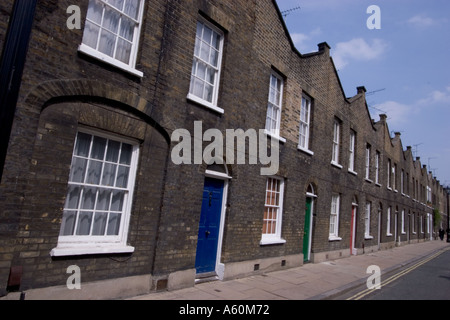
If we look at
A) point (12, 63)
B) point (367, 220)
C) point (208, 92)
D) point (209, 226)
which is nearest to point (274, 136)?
point (208, 92)

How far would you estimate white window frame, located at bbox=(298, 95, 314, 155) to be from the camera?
1141 cm

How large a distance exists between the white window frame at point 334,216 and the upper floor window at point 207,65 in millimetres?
8775

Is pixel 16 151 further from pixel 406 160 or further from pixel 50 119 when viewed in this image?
pixel 406 160

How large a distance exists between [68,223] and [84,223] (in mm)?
270

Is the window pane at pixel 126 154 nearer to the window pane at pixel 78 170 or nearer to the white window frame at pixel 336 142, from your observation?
the window pane at pixel 78 170

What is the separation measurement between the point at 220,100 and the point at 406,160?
85.1ft

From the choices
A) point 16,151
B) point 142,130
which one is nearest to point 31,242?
point 16,151

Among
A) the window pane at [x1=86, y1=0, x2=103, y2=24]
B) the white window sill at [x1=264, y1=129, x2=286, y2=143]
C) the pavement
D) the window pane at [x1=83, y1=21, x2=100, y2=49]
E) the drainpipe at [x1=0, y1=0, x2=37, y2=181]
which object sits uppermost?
the window pane at [x1=86, y1=0, x2=103, y2=24]

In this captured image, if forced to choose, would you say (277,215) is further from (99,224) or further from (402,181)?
(402,181)

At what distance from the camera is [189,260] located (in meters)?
6.74

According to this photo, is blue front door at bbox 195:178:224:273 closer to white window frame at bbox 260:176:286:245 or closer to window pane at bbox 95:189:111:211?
white window frame at bbox 260:176:286:245

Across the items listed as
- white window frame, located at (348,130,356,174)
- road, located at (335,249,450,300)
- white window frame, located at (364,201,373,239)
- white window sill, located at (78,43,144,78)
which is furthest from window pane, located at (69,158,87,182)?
white window frame, located at (364,201,373,239)

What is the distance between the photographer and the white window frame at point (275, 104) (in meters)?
9.60

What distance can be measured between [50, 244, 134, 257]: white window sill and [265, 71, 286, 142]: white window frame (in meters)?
5.61
